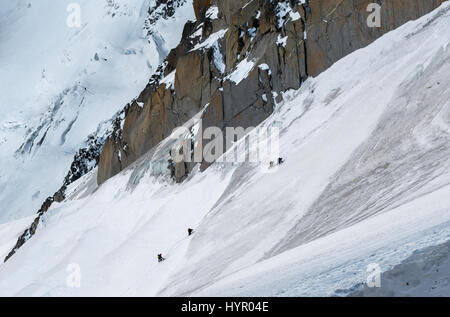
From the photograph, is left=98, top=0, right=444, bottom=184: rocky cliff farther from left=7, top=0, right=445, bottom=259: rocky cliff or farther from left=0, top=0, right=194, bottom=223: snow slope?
left=0, top=0, right=194, bottom=223: snow slope

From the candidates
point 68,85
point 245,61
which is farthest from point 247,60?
point 68,85

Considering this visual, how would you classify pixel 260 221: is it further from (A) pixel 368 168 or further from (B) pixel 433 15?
(B) pixel 433 15

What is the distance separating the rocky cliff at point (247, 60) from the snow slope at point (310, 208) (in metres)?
1.45

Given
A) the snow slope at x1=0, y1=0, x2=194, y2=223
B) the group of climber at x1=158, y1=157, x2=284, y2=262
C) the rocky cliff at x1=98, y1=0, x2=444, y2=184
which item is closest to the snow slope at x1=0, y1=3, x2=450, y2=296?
the group of climber at x1=158, y1=157, x2=284, y2=262

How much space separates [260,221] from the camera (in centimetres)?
2331

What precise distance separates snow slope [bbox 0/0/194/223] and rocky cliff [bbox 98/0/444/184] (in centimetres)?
4457

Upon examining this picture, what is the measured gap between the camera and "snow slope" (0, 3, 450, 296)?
Answer: 35.9 ft

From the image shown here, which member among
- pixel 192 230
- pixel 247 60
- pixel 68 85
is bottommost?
pixel 192 230

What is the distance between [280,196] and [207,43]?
29.1 meters

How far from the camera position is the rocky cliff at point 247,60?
3659 cm

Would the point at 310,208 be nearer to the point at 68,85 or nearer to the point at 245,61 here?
the point at 245,61

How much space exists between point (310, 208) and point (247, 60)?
79.0 ft

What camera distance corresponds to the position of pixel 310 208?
2139cm

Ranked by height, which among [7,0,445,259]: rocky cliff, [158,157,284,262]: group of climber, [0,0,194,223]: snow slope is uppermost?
[0,0,194,223]: snow slope
